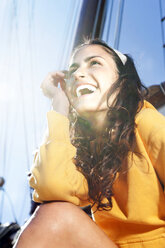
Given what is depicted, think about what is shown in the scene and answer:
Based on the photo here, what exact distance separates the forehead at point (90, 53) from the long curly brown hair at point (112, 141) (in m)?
0.03

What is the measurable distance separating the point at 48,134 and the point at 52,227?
33cm

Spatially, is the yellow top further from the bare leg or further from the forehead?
the forehead

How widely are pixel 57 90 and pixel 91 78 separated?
24 cm

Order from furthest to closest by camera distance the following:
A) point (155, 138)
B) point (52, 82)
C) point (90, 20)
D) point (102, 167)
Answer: point (90, 20)
point (52, 82)
point (102, 167)
point (155, 138)

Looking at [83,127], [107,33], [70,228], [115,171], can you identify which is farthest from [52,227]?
[107,33]

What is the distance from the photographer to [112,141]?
31.1 inches

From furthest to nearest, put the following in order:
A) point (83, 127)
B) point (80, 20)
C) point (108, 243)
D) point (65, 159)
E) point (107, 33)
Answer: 1. point (107, 33)
2. point (80, 20)
3. point (83, 127)
4. point (65, 159)
5. point (108, 243)

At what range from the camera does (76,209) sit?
25.4 inches

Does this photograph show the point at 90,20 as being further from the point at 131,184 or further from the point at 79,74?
the point at 131,184

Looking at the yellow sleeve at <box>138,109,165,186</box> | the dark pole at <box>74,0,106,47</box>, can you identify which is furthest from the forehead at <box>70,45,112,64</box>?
the dark pole at <box>74,0,106,47</box>

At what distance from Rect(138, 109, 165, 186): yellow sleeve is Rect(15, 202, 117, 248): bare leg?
28cm

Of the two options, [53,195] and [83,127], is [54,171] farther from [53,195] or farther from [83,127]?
[83,127]

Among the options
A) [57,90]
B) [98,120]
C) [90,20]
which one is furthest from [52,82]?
[90,20]

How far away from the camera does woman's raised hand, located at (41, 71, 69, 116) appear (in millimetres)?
885
